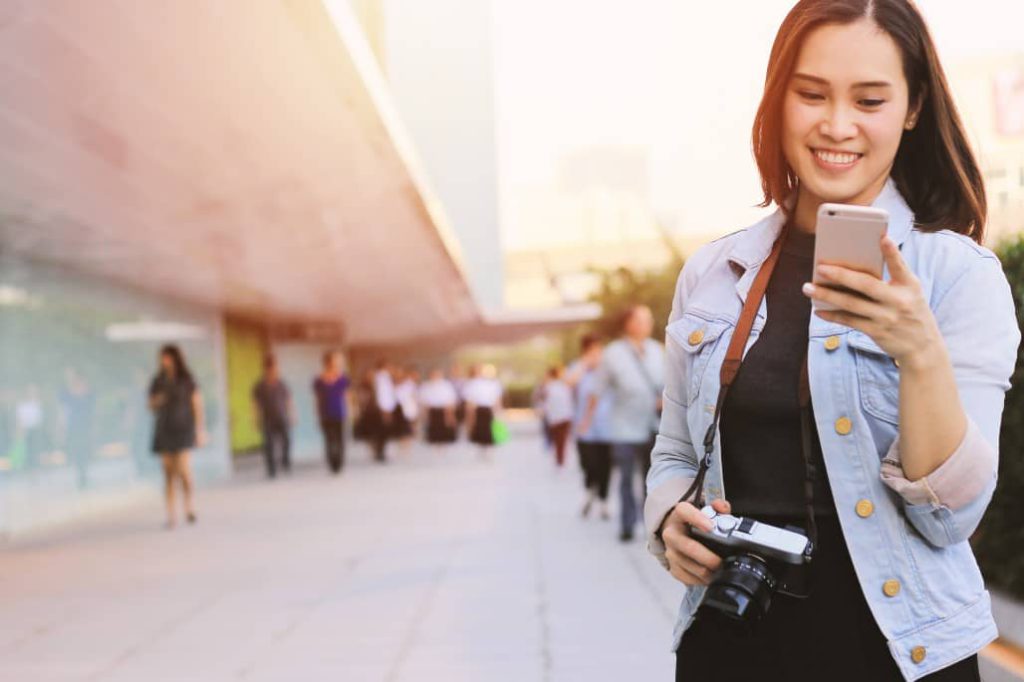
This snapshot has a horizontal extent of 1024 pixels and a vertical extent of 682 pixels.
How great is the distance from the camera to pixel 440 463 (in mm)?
20922

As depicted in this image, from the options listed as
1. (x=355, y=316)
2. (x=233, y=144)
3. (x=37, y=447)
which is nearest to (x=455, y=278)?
(x=355, y=316)

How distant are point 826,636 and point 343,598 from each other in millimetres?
5909

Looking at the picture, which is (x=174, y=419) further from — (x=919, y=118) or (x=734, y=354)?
(x=919, y=118)

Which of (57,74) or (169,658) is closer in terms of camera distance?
(169,658)

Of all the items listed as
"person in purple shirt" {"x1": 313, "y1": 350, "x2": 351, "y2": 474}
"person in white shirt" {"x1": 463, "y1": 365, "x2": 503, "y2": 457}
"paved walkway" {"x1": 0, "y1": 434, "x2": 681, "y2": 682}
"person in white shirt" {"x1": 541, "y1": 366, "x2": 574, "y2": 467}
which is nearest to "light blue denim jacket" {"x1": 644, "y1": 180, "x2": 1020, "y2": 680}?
"paved walkway" {"x1": 0, "y1": 434, "x2": 681, "y2": 682}

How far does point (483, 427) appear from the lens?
2091 cm

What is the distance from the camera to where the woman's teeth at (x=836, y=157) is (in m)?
1.67

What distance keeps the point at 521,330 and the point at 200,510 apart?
86.3ft

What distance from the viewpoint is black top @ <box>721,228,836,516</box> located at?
1667mm

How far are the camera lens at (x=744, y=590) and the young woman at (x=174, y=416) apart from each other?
1045cm

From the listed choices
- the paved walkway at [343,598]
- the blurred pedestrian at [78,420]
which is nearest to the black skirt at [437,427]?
the blurred pedestrian at [78,420]

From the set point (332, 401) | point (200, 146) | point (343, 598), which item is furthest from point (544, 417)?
point (343, 598)

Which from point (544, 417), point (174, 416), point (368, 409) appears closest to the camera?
point (174, 416)

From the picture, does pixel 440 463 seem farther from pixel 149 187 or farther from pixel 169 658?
pixel 169 658
